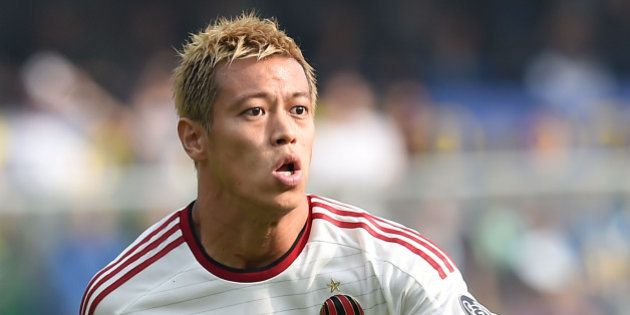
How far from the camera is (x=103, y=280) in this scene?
4.99 meters

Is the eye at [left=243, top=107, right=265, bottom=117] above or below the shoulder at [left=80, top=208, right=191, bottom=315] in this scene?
above

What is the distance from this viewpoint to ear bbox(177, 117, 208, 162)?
4.91 metres

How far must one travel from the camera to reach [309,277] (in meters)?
4.80

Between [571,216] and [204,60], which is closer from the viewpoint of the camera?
[204,60]

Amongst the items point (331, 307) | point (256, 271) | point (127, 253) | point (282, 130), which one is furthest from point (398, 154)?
point (282, 130)

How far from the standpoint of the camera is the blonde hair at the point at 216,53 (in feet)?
15.6

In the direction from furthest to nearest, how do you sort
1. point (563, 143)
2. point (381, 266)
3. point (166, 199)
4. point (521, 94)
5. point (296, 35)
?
1. point (296, 35)
2. point (521, 94)
3. point (563, 143)
4. point (166, 199)
5. point (381, 266)

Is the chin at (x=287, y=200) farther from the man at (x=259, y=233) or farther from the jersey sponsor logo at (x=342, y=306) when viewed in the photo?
the jersey sponsor logo at (x=342, y=306)

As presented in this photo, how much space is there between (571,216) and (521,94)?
2.38m

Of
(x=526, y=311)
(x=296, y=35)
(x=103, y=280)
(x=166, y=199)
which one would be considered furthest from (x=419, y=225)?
(x=103, y=280)

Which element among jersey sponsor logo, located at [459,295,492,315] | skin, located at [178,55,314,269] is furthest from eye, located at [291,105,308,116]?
jersey sponsor logo, located at [459,295,492,315]

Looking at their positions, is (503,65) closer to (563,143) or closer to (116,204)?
(563,143)

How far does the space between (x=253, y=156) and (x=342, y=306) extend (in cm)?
64

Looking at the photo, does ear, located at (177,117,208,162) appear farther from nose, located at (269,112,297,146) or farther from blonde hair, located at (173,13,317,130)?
nose, located at (269,112,297,146)
